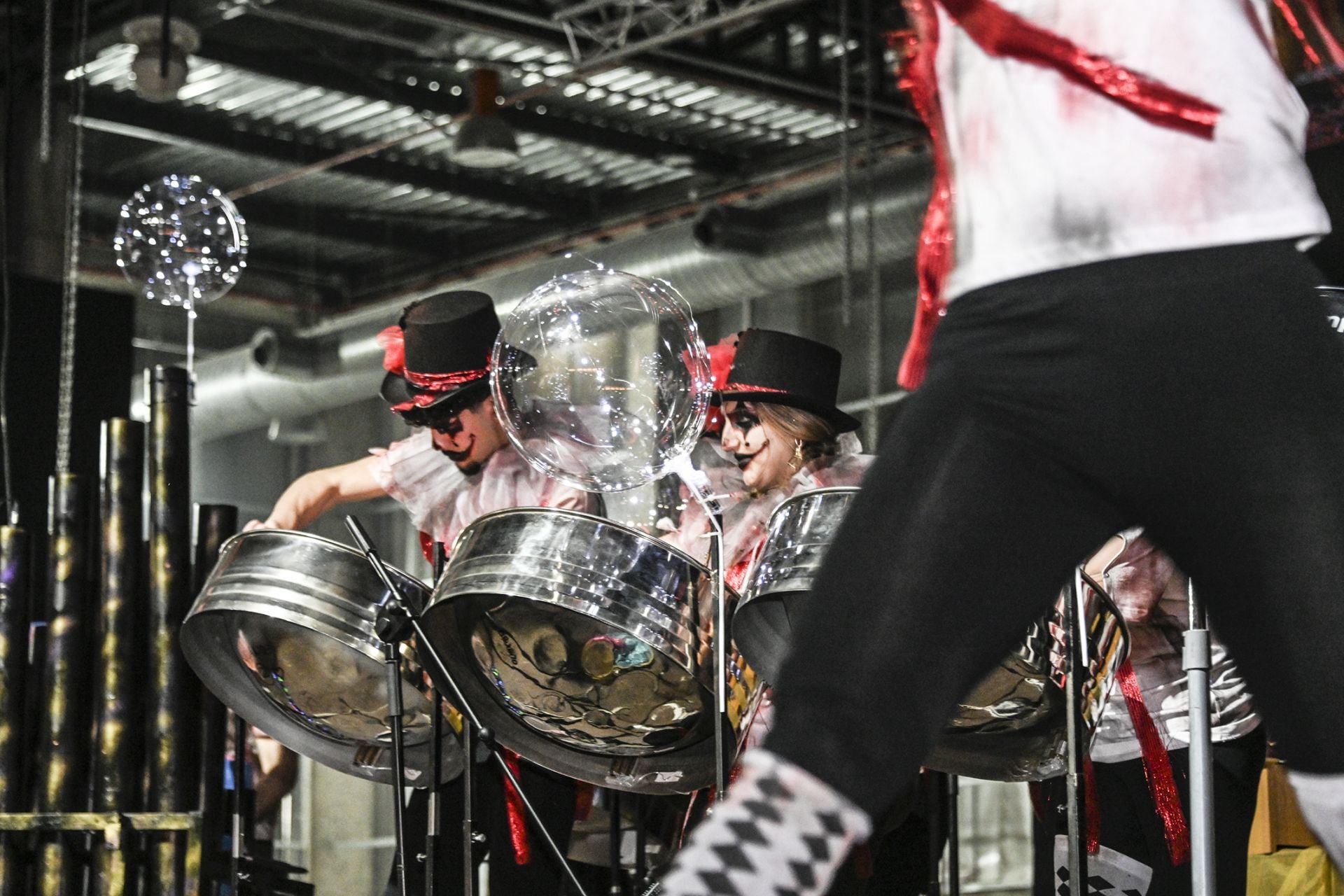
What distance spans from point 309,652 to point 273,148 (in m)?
6.15

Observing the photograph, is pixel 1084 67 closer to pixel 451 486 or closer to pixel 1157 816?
pixel 1157 816

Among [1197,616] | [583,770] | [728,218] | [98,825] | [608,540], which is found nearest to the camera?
[1197,616]

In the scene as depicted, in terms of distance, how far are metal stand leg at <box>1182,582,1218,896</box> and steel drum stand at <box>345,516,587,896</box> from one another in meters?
1.14

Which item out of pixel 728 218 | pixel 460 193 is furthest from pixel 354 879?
pixel 728 218

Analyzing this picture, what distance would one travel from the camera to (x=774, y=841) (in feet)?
2.70

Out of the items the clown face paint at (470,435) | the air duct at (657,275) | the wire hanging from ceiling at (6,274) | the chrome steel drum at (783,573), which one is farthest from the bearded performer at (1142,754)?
the air duct at (657,275)

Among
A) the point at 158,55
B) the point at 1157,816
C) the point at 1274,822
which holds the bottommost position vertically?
the point at 1274,822

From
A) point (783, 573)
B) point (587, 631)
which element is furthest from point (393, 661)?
point (783, 573)

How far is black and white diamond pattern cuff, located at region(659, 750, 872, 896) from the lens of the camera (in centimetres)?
82

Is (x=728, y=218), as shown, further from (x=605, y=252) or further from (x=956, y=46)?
(x=956, y=46)

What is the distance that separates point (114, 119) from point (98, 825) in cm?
554

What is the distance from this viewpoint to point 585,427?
228 cm

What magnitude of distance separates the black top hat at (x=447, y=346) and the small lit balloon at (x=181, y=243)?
1.06 metres

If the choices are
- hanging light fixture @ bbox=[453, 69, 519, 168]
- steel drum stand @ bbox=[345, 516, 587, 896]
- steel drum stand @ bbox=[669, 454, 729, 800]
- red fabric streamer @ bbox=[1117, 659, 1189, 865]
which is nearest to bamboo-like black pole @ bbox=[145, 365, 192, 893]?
steel drum stand @ bbox=[345, 516, 587, 896]
